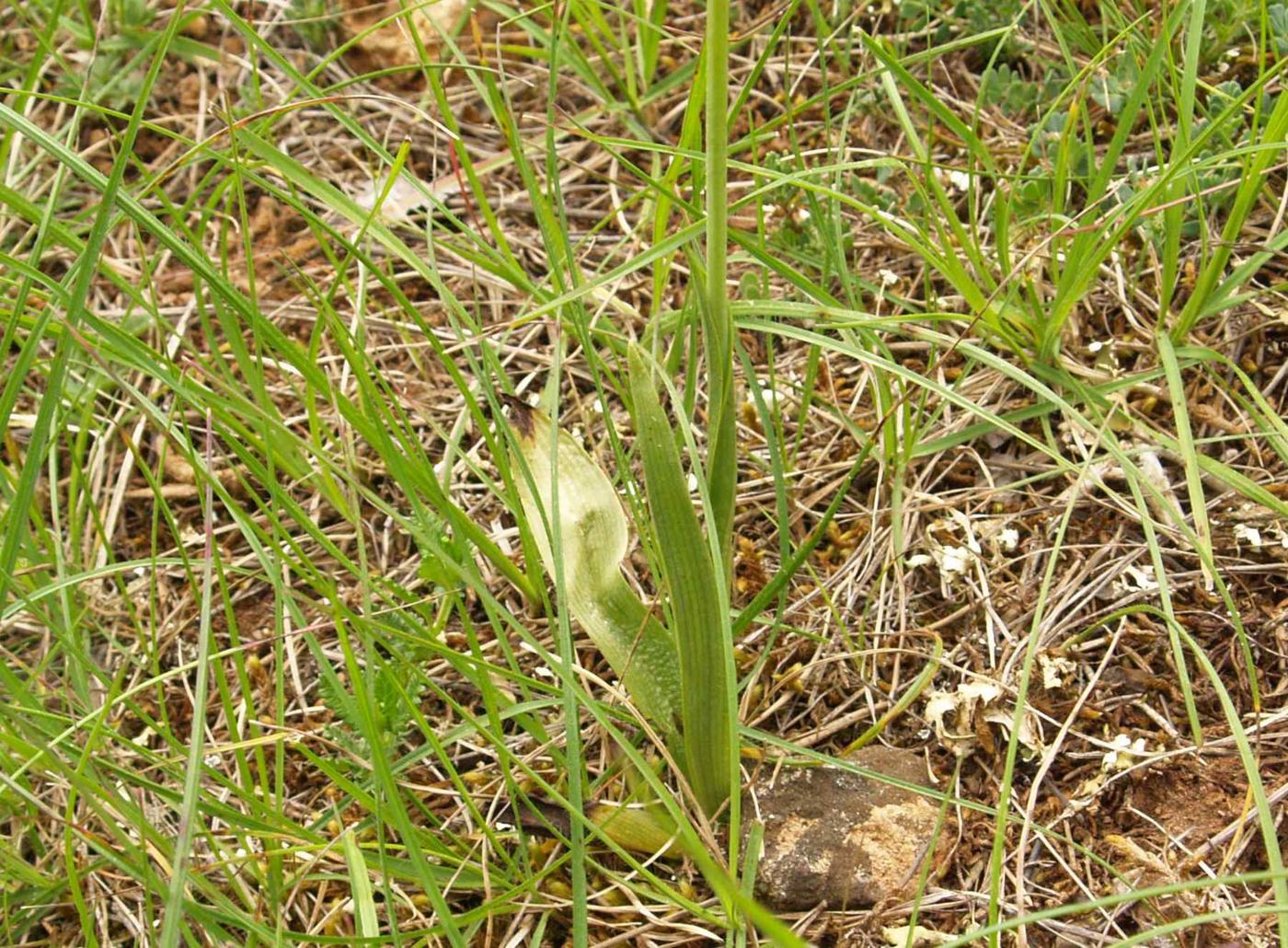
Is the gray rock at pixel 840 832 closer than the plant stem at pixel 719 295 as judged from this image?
No

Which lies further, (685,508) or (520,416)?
(520,416)

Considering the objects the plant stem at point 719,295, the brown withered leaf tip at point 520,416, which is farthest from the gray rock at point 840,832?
the brown withered leaf tip at point 520,416

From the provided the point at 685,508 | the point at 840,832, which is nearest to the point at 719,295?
the point at 685,508

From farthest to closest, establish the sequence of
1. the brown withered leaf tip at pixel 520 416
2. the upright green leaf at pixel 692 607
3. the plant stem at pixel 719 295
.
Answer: the brown withered leaf tip at pixel 520 416 → the upright green leaf at pixel 692 607 → the plant stem at pixel 719 295

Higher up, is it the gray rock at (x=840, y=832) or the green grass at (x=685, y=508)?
the green grass at (x=685, y=508)

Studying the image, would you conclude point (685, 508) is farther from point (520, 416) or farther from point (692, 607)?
point (520, 416)

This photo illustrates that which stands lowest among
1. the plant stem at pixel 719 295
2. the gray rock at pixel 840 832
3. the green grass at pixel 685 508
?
the gray rock at pixel 840 832

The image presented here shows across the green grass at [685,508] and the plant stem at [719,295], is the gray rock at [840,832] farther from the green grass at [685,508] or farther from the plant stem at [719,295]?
the plant stem at [719,295]

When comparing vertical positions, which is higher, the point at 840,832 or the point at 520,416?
the point at 520,416

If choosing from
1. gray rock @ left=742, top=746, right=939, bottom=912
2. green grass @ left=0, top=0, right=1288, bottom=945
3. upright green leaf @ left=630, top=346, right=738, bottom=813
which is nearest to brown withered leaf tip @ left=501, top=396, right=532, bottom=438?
green grass @ left=0, top=0, right=1288, bottom=945
